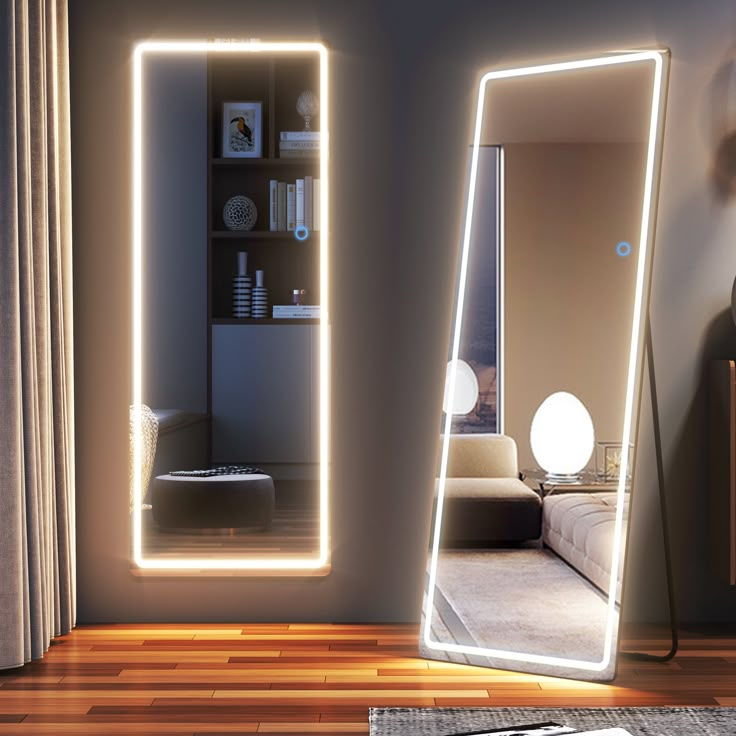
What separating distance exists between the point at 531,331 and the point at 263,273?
1014 millimetres

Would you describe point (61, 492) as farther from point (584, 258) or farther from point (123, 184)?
point (584, 258)

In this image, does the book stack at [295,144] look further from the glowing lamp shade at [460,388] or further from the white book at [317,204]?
the glowing lamp shade at [460,388]

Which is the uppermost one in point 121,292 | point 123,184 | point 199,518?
point 123,184

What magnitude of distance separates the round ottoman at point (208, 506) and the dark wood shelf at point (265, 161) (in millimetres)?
1167

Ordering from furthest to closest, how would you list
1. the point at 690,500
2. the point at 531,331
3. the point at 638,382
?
the point at 690,500 < the point at 531,331 < the point at 638,382

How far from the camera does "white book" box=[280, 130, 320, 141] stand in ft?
11.4

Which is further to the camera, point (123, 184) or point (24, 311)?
point (123, 184)

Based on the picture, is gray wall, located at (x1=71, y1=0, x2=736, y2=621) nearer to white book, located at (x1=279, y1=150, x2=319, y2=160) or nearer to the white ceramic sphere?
white book, located at (x1=279, y1=150, x2=319, y2=160)

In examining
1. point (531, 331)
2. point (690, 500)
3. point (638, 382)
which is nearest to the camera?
point (638, 382)

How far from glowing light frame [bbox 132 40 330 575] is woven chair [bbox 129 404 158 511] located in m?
0.01

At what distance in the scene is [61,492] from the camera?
3.30 meters

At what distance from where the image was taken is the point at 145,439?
3.54 metres

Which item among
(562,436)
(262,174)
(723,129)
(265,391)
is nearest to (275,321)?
(265,391)

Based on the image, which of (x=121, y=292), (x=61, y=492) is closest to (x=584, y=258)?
(x=121, y=292)
